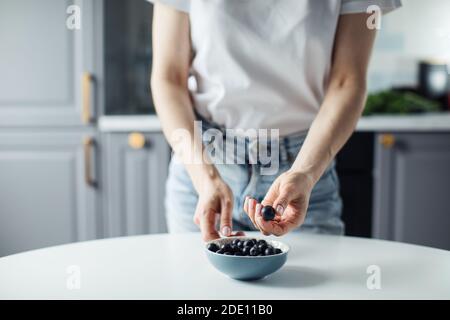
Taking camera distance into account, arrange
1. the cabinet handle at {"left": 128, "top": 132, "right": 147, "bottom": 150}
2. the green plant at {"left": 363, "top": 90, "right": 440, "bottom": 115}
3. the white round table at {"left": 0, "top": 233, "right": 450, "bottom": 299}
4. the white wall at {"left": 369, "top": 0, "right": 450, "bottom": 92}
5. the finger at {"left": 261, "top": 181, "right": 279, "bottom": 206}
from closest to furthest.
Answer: the white round table at {"left": 0, "top": 233, "right": 450, "bottom": 299}, the finger at {"left": 261, "top": 181, "right": 279, "bottom": 206}, the cabinet handle at {"left": 128, "top": 132, "right": 147, "bottom": 150}, the green plant at {"left": 363, "top": 90, "right": 440, "bottom": 115}, the white wall at {"left": 369, "top": 0, "right": 450, "bottom": 92}

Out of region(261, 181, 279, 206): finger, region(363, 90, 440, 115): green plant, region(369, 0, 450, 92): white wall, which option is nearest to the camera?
region(261, 181, 279, 206): finger

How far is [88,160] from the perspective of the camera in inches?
82.6

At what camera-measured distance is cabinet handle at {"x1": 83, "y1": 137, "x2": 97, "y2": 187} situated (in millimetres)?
2094

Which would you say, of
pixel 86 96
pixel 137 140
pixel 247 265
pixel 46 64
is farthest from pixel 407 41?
pixel 247 265

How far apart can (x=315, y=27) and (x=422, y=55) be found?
5.86ft

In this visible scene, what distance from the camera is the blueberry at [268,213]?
75 cm

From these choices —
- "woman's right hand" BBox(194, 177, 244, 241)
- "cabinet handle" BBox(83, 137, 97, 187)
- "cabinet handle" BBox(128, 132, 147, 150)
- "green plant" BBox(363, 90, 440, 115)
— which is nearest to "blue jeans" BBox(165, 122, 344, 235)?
"woman's right hand" BBox(194, 177, 244, 241)

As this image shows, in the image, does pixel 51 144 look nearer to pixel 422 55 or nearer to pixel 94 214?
pixel 94 214

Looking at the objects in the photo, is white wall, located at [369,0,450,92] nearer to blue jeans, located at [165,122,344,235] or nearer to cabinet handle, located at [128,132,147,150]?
cabinet handle, located at [128,132,147,150]

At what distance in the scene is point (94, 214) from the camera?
211 cm

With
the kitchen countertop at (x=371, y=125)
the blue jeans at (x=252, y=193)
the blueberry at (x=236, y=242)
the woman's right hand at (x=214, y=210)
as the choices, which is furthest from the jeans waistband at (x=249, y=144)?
the kitchen countertop at (x=371, y=125)

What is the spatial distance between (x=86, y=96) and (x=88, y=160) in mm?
233

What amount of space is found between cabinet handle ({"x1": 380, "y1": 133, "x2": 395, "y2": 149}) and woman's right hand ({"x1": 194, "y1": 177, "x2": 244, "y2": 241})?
131 cm

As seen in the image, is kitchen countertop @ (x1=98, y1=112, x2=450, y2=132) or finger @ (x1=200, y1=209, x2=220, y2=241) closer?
finger @ (x1=200, y1=209, x2=220, y2=241)
